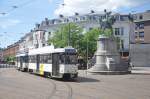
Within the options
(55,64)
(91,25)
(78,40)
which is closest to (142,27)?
(91,25)

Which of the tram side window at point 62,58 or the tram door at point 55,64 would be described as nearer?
the tram side window at point 62,58

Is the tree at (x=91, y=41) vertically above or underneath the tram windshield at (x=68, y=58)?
above

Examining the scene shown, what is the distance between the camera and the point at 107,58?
44.7 meters

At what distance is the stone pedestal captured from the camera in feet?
145

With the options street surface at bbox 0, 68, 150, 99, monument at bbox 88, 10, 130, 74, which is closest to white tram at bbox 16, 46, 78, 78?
street surface at bbox 0, 68, 150, 99

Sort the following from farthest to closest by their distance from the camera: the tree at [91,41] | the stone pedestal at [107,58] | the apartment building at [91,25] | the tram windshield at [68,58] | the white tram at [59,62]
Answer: the apartment building at [91,25]
the tree at [91,41]
the stone pedestal at [107,58]
the tram windshield at [68,58]
the white tram at [59,62]

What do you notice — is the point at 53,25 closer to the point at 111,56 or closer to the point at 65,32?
the point at 65,32

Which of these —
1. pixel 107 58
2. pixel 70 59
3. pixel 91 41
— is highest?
pixel 91 41

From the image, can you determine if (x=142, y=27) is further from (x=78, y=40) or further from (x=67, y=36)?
(x=67, y=36)

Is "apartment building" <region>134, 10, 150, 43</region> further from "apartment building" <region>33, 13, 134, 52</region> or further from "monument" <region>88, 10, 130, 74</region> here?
"monument" <region>88, 10, 130, 74</region>

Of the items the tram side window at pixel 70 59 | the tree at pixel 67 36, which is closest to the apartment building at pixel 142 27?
the tree at pixel 67 36

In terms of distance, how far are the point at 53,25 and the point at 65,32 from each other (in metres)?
39.4

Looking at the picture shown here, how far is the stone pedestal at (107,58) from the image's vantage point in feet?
145

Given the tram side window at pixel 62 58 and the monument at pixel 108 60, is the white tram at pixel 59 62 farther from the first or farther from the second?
the monument at pixel 108 60
